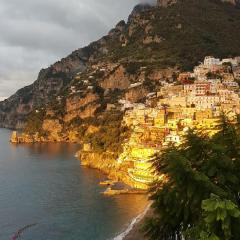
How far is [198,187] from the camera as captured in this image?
49.9 ft

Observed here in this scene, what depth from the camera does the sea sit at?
40125mm

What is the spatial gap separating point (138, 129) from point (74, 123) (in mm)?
70695

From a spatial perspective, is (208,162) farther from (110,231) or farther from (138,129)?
(138,129)

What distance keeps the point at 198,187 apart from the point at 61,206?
36287 mm

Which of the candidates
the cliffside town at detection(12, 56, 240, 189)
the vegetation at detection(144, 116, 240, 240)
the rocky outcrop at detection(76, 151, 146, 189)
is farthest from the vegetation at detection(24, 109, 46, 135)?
the vegetation at detection(144, 116, 240, 240)

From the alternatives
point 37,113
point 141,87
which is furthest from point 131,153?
point 37,113

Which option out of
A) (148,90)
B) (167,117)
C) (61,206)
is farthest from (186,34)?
(61,206)

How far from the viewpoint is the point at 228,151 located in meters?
18.0

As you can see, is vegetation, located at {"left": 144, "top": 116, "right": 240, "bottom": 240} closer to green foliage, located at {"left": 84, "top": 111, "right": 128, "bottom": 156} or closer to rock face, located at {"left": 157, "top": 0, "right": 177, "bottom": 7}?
green foliage, located at {"left": 84, "top": 111, "right": 128, "bottom": 156}

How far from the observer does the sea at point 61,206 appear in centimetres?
4012

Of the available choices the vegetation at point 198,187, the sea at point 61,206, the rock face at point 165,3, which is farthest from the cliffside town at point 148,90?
the vegetation at point 198,187

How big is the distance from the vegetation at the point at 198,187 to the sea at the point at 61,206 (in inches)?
345

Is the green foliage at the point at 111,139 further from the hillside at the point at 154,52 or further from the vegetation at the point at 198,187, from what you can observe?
the vegetation at the point at 198,187

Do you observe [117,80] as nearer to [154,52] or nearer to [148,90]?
[154,52]
